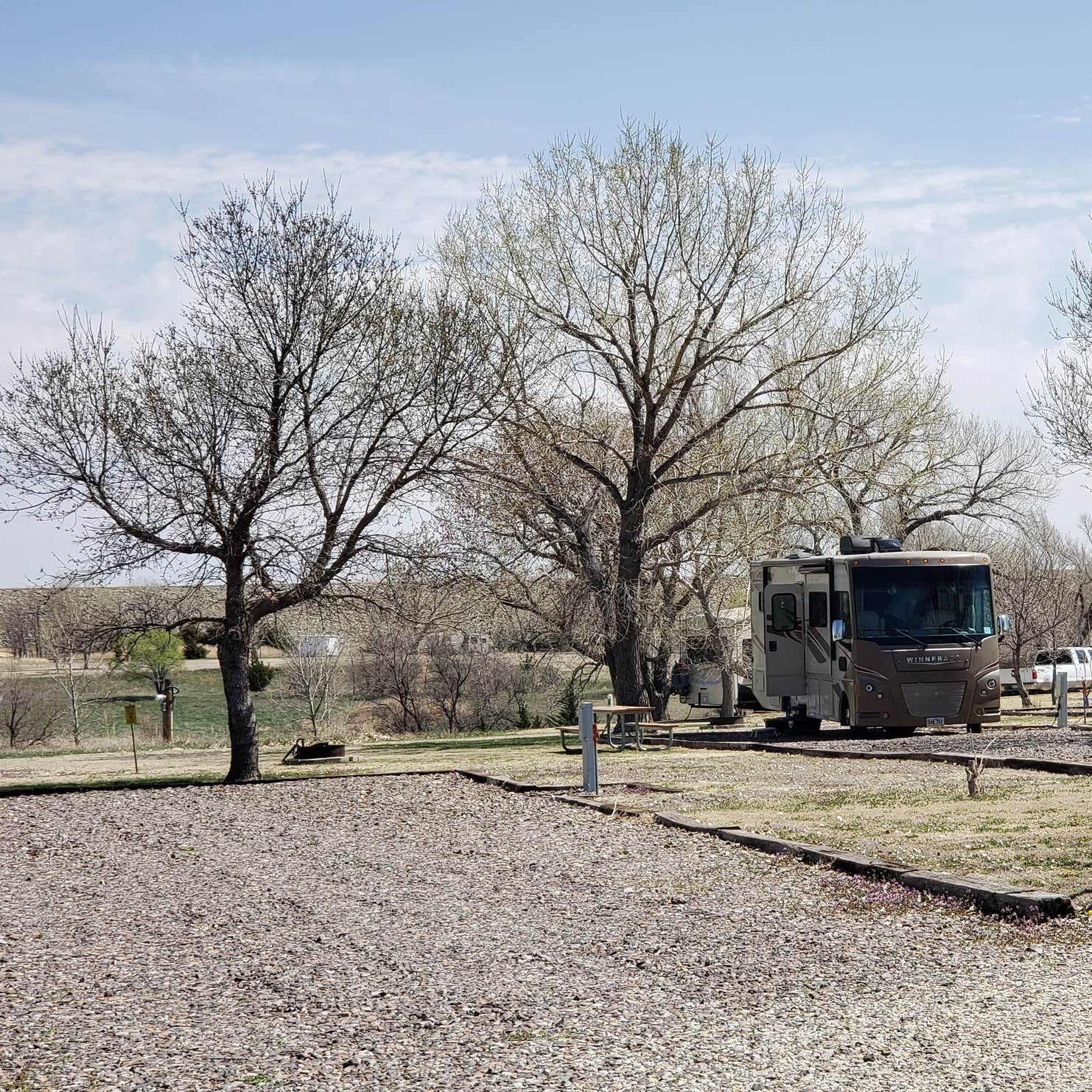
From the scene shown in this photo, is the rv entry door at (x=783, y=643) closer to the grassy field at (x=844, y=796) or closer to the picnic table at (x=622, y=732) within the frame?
the picnic table at (x=622, y=732)

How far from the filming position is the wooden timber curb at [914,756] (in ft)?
46.8

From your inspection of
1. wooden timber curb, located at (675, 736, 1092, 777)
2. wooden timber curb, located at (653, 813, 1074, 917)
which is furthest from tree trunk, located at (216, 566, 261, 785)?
wooden timber curb, located at (653, 813, 1074, 917)

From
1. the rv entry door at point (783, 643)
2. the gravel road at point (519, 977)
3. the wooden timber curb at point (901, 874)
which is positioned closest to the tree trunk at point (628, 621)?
the rv entry door at point (783, 643)

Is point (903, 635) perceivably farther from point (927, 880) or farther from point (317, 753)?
point (927, 880)

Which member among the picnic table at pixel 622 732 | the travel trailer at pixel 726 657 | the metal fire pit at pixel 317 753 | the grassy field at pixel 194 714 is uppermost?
the travel trailer at pixel 726 657

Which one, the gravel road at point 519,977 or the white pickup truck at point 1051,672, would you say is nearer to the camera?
the gravel road at point 519,977

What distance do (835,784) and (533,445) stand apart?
1237 centimetres

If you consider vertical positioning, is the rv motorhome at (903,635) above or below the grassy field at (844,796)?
above

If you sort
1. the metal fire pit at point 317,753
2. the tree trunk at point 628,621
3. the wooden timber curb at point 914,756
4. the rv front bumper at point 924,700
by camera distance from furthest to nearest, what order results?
the tree trunk at point 628,621 < the metal fire pit at point 317,753 < the rv front bumper at point 924,700 < the wooden timber curb at point 914,756

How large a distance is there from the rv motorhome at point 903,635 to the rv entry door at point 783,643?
477 millimetres

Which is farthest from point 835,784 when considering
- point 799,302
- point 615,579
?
point 799,302

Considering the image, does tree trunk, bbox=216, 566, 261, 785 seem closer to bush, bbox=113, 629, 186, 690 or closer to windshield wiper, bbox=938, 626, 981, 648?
bush, bbox=113, 629, 186, 690

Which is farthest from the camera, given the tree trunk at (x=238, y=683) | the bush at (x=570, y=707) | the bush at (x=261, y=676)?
the bush at (x=261, y=676)

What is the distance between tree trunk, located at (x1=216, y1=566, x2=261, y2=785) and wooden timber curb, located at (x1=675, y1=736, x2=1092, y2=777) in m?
7.15
